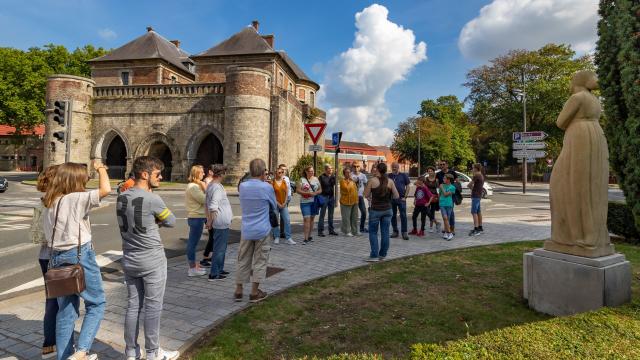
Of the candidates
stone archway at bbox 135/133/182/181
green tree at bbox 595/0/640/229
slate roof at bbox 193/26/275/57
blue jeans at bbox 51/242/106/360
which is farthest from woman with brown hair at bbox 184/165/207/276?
slate roof at bbox 193/26/275/57

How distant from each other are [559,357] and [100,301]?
356cm

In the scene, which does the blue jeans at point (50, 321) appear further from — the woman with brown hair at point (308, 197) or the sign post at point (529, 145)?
the sign post at point (529, 145)

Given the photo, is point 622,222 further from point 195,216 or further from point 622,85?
point 195,216

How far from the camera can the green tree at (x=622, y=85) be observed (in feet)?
17.2

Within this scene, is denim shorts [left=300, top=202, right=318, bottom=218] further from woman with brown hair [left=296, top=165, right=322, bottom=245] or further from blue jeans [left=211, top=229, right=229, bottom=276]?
blue jeans [left=211, top=229, right=229, bottom=276]

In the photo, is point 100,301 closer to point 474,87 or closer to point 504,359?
point 504,359

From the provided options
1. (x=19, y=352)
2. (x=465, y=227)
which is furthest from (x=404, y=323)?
(x=465, y=227)

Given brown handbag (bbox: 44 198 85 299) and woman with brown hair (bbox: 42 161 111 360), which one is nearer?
brown handbag (bbox: 44 198 85 299)

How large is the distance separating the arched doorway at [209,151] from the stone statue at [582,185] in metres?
29.8

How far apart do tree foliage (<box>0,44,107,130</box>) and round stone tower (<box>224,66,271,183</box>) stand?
89.9ft

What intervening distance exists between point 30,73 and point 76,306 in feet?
177

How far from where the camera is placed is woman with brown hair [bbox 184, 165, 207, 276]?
5832mm

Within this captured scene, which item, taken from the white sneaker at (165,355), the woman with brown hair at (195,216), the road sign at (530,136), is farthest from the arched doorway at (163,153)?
the white sneaker at (165,355)

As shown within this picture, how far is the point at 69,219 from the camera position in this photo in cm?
308
